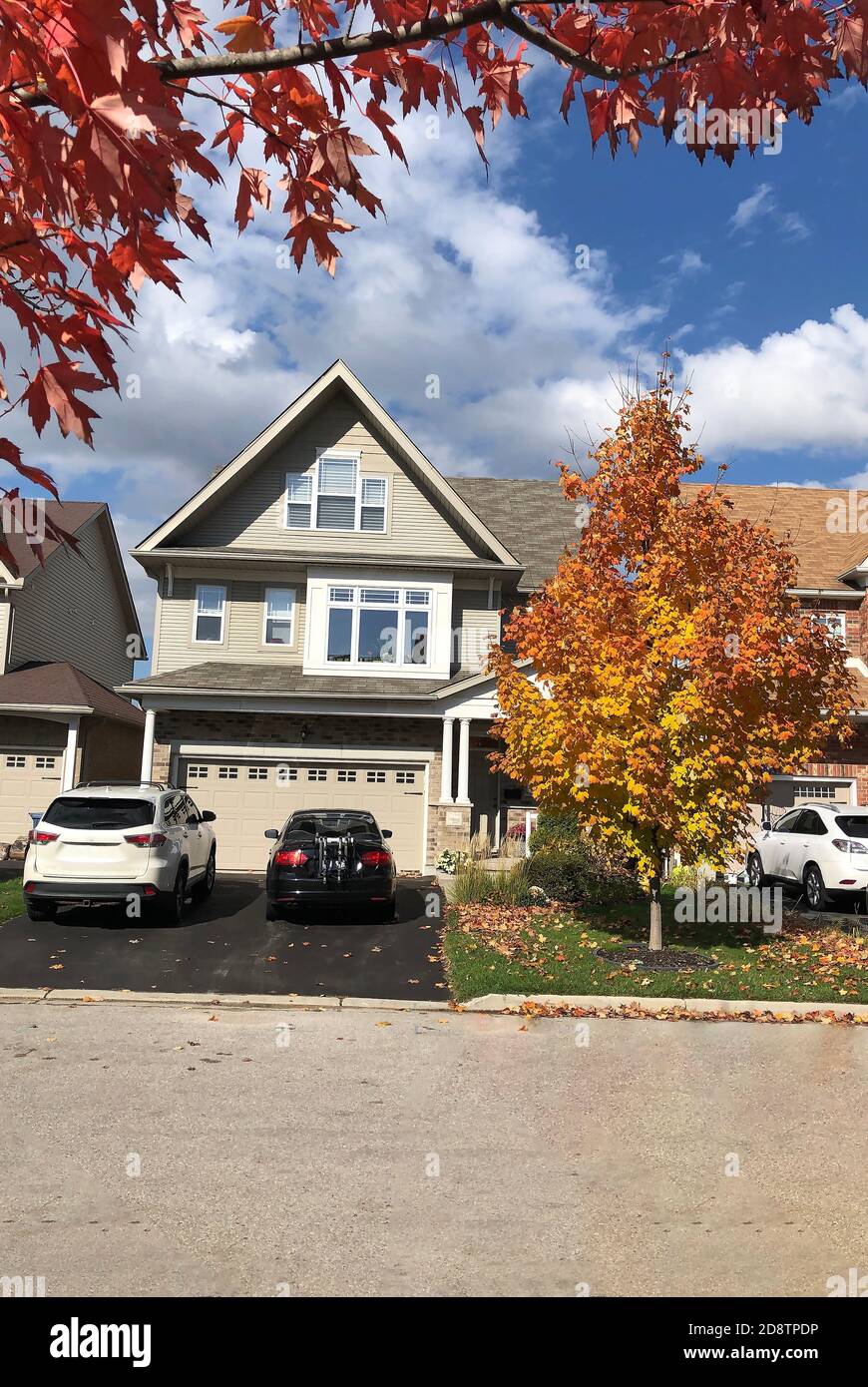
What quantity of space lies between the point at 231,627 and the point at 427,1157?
57.9ft

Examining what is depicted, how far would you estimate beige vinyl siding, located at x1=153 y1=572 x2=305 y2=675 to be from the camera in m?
21.9

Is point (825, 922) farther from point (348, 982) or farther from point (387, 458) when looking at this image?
point (387, 458)

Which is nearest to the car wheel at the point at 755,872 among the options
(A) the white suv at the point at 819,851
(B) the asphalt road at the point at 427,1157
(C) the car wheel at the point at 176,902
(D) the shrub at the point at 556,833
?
(A) the white suv at the point at 819,851

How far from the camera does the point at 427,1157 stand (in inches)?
219

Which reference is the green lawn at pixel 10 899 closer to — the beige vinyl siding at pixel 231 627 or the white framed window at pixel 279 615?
the beige vinyl siding at pixel 231 627

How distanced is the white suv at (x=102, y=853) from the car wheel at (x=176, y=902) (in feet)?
0.04

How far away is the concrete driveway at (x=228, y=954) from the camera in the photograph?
10.4 metres

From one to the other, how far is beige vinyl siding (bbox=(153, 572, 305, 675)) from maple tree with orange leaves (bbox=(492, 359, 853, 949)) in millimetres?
10668

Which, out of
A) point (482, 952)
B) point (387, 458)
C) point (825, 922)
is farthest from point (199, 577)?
point (825, 922)

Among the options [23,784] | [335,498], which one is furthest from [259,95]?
[23,784]

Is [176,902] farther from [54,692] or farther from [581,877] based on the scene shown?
[54,692]

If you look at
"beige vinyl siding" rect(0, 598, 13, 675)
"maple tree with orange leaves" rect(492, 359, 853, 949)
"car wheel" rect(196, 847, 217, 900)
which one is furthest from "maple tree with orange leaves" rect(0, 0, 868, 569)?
"beige vinyl siding" rect(0, 598, 13, 675)

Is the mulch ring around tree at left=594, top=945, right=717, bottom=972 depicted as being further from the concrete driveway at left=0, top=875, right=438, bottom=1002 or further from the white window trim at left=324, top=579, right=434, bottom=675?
the white window trim at left=324, top=579, right=434, bottom=675

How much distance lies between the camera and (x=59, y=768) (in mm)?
22250
